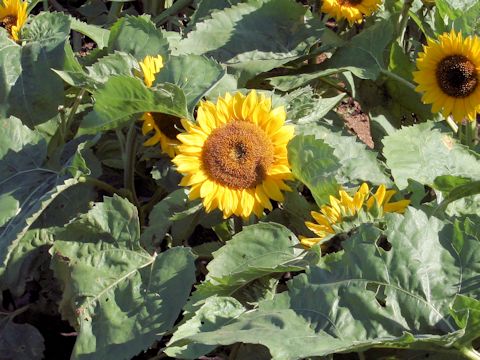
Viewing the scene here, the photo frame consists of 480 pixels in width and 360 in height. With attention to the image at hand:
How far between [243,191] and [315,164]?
0.16 metres

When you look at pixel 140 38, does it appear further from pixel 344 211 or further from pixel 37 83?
pixel 344 211

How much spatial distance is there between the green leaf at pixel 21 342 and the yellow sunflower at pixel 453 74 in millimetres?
1115

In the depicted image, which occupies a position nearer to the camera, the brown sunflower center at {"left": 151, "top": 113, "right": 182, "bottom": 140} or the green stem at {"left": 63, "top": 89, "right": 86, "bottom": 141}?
the brown sunflower center at {"left": 151, "top": 113, "right": 182, "bottom": 140}

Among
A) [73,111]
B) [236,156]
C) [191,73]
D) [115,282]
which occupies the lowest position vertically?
[115,282]

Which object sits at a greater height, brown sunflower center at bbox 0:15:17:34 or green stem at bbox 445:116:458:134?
green stem at bbox 445:116:458:134

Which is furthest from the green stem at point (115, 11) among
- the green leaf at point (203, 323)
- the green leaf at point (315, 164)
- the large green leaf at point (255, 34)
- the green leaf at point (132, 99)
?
the green leaf at point (203, 323)

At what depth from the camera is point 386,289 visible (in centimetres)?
142

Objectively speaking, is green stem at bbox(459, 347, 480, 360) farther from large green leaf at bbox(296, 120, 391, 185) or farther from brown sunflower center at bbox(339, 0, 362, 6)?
brown sunflower center at bbox(339, 0, 362, 6)

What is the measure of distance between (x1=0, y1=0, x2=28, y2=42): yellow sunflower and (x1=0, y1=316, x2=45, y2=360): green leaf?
794 mm

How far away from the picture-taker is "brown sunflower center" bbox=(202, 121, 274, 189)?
168cm

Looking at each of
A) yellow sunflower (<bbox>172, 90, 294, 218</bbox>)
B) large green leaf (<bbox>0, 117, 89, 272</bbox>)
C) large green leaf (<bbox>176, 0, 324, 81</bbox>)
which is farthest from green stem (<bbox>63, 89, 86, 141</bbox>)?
yellow sunflower (<bbox>172, 90, 294, 218</bbox>)

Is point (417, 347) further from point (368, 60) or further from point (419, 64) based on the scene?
point (368, 60)

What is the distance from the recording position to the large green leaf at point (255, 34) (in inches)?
87.0

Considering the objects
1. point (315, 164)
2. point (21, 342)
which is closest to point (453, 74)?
point (315, 164)
